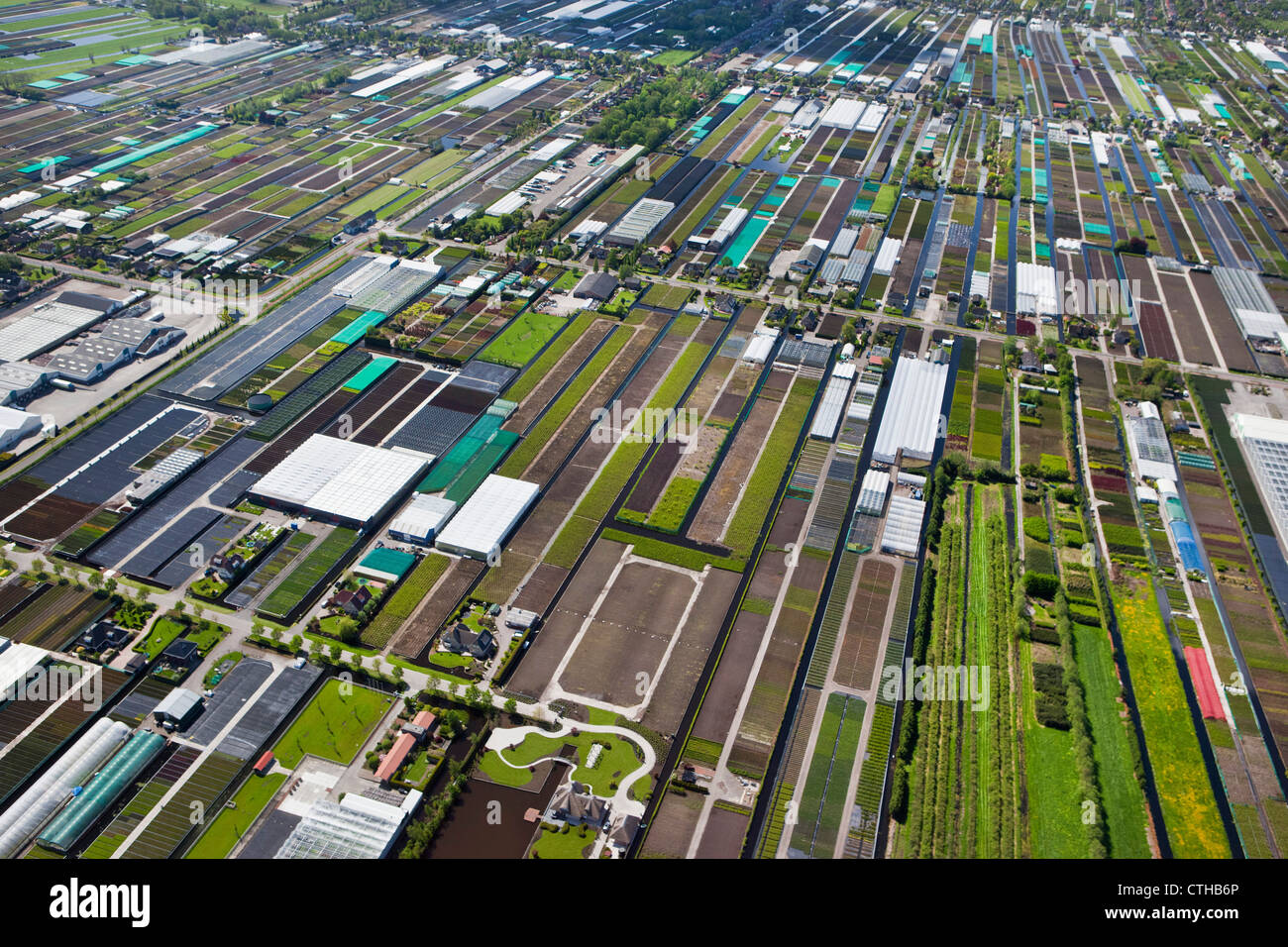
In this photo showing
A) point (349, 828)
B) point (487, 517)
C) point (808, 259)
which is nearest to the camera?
point (349, 828)

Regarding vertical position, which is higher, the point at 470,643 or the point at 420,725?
the point at 470,643

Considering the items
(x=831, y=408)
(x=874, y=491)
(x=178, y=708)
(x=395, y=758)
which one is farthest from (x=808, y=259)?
A: (x=178, y=708)

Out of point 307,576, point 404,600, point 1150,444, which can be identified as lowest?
point 404,600

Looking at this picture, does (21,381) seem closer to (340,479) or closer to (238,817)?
(340,479)

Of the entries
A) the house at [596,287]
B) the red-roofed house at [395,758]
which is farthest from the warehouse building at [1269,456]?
the red-roofed house at [395,758]

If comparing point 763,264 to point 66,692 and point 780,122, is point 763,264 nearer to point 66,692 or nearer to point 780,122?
point 780,122
